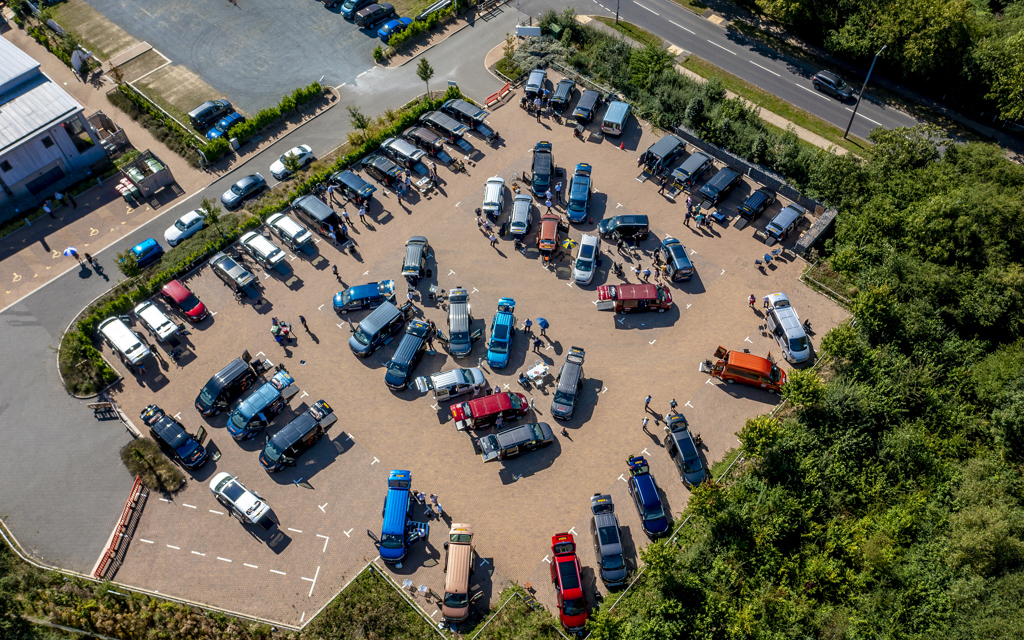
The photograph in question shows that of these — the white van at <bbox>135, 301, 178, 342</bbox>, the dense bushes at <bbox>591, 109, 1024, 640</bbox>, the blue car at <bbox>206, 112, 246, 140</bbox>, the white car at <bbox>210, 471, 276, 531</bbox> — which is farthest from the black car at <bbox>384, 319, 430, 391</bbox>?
the blue car at <bbox>206, 112, 246, 140</bbox>

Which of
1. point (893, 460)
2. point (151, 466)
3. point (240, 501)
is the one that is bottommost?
point (151, 466)

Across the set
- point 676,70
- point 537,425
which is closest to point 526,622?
point 537,425

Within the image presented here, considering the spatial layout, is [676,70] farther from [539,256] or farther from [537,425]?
[537,425]

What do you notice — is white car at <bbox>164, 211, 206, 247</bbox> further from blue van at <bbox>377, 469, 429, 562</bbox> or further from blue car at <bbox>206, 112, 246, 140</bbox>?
blue van at <bbox>377, 469, 429, 562</bbox>

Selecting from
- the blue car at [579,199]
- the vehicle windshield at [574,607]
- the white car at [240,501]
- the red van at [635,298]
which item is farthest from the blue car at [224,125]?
the vehicle windshield at [574,607]

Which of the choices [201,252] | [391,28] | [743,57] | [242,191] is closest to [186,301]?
[201,252]

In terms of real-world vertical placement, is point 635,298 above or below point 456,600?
above

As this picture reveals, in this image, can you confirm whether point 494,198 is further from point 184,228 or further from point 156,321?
point 156,321
